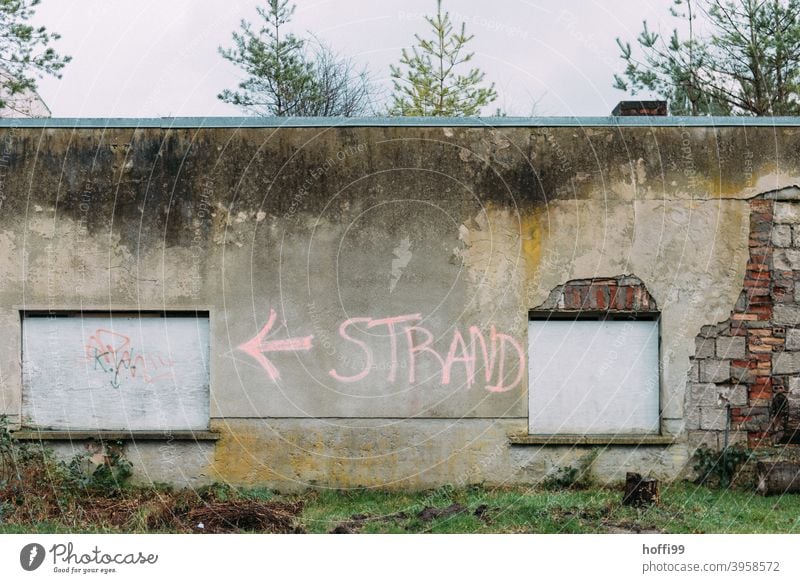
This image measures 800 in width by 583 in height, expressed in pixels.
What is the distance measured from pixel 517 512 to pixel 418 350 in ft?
6.46

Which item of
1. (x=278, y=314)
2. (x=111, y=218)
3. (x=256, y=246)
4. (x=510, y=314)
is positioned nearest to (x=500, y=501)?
(x=510, y=314)

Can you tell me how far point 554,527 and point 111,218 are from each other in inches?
203

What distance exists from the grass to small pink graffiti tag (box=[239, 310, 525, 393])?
1099 millimetres

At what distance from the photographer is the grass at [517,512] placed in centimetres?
789

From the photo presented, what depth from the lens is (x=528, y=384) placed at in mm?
9555

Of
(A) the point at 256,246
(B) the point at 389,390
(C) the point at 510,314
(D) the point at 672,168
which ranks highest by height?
(D) the point at 672,168

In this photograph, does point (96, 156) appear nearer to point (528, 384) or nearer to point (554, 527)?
point (528, 384)

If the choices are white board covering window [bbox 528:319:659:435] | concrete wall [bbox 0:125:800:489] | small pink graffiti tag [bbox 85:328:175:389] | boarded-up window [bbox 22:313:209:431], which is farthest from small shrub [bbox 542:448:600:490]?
small pink graffiti tag [bbox 85:328:175:389]

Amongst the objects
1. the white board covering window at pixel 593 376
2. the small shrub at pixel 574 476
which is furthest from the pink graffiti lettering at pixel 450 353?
the small shrub at pixel 574 476

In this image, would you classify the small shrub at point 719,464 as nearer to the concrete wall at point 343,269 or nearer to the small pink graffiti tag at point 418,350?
the concrete wall at point 343,269

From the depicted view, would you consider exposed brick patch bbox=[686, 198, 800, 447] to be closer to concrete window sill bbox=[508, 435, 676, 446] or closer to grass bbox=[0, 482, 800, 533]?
concrete window sill bbox=[508, 435, 676, 446]

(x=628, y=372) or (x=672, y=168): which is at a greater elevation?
(x=672, y=168)

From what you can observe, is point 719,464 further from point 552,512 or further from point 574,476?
point 552,512

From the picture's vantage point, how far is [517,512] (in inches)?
326
